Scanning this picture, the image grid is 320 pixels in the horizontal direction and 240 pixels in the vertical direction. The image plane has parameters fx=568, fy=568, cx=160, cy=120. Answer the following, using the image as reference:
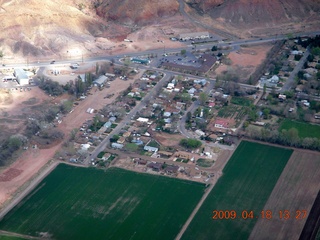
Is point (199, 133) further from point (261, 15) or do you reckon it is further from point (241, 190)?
point (261, 15)

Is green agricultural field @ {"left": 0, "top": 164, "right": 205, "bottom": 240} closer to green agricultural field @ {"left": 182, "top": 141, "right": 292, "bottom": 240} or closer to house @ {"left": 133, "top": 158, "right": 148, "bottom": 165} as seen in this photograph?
green agricultural field @ {"left": 182, "top": 141, "right": 292, "bottom": 240}

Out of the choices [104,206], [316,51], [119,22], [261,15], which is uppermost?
[261,15]

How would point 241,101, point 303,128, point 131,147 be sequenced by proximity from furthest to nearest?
point 241,101, point 303,128, point 131,147

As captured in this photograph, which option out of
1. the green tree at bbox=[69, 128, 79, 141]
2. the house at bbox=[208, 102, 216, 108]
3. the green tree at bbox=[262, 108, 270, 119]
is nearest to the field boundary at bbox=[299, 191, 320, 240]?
the green tree at bbox=[262, 108, 270, 119]

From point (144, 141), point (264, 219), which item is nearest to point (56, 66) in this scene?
point (144, 141)

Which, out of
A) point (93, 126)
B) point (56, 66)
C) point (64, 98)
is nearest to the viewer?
point (93, 126)

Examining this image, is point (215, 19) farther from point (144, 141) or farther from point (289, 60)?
point (144, 141)

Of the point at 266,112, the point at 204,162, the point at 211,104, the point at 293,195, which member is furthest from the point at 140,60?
the point at 293,195
